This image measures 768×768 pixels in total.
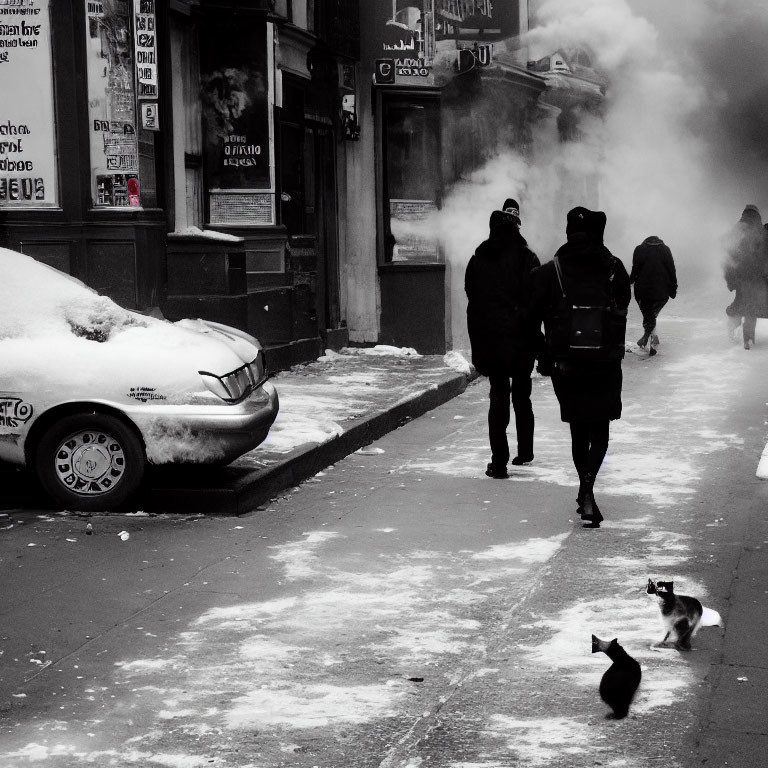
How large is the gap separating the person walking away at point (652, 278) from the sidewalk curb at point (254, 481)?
7377 millimetres

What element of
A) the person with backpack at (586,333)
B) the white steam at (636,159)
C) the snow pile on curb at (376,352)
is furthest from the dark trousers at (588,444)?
the snow pile on curb at (376,352)

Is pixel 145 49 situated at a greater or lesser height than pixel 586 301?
greater

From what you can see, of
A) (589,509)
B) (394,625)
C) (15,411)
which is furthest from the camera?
(15,411)

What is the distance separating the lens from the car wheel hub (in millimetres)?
7883

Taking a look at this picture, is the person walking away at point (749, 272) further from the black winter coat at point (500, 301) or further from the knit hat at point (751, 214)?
the black winter coat at point (500, 301)

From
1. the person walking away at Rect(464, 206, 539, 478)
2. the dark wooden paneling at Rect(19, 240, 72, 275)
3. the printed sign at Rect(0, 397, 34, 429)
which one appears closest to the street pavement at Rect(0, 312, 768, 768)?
the person walking away at Rect(464, 206, 539, 478)

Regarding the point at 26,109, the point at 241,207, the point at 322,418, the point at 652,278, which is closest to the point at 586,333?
the point at 322,418

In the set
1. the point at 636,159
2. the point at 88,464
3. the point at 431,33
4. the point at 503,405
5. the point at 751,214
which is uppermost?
the point at 431,33

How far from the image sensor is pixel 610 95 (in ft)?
75.4

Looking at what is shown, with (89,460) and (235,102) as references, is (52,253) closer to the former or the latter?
(235,102)

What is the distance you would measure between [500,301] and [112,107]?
4.90 meters

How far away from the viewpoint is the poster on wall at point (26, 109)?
1198 cm

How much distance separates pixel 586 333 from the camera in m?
7.53

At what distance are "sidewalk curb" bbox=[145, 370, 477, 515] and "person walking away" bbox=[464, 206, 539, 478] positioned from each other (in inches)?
51.6
